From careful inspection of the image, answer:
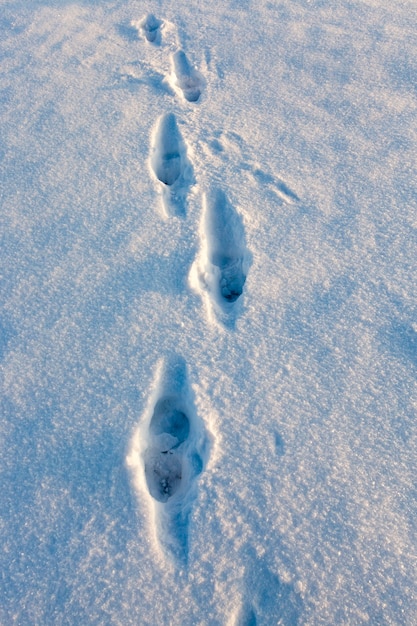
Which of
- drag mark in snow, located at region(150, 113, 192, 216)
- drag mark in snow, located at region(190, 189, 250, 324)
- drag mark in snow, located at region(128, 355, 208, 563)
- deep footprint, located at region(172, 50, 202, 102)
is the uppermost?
deep footprint, located at region(172, 50, 202, 102)

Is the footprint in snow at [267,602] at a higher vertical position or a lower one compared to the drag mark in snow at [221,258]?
lower

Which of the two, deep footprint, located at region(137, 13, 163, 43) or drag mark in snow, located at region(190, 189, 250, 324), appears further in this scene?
deep footprint, located at region(137, 13, 163, 43)

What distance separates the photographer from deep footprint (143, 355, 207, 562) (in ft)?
3.75

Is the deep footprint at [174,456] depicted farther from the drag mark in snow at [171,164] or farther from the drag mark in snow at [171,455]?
the drag mark in snow at [171,164]

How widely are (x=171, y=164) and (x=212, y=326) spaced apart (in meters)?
0.80

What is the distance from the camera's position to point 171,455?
127 centimetres

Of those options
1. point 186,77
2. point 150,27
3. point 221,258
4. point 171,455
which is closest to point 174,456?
point 171,455

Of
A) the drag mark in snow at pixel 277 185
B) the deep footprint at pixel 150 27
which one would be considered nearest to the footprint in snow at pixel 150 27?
the deep footprint at pixel 150 27

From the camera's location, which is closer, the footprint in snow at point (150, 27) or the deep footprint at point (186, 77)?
the deep footprint at point (186, 77)

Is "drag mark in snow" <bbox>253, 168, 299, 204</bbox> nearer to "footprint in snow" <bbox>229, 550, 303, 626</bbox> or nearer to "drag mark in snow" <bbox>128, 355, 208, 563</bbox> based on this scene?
"drag mark in snow" <bbox>128, 355, 208, 563</bbox>

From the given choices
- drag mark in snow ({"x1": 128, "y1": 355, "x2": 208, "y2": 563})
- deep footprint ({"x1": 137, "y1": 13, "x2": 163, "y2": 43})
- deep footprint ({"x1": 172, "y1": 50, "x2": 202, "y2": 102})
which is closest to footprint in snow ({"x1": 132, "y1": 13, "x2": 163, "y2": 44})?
deep footprint ({"x1": 137, "y1": 13, "x2": 163, "y2": 43})

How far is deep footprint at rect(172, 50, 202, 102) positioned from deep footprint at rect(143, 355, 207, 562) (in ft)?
4.41

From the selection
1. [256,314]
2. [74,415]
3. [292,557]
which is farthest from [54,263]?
[292,557]

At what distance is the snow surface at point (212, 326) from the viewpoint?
1.08 meters
